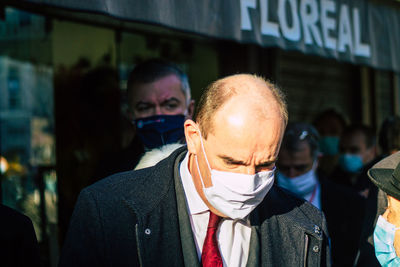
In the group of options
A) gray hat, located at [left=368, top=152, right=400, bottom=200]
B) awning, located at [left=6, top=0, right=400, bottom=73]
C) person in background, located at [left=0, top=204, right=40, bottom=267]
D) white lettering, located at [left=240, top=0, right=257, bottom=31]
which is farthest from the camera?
white lettering, located at [left=240, top=0, right=257, bottom=31]

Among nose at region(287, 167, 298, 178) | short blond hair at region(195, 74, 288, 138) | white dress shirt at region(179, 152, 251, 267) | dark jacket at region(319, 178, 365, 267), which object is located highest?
short blond hair at region(195, 74, 288, 138)

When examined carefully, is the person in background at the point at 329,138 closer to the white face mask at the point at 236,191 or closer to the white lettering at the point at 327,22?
the white lettering at the point at 327,22

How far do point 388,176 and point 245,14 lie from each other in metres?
1.38

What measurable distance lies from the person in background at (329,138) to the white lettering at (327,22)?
1.59 meters

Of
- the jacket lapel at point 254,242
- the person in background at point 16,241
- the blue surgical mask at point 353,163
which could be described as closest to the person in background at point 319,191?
the blue surgical mask at point 353,163

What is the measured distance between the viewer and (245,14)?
3.43 m

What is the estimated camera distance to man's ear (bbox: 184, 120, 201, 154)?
2246mm

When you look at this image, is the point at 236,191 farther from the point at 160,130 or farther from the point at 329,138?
the point at 329,138

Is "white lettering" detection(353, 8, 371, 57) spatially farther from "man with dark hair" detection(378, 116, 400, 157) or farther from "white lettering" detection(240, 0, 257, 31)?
"white lettering" detection(240, 0, 257, 31)

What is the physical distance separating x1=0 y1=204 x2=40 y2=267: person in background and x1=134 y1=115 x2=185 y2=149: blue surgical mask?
994 mm

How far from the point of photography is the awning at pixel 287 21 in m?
2.79

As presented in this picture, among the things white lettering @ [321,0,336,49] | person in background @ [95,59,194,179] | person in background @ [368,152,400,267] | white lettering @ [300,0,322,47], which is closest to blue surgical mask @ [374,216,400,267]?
person in background @ [368,152,400,267]

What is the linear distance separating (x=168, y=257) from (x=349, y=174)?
10.3ft

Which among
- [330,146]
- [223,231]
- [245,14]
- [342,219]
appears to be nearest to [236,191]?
[223,231]
